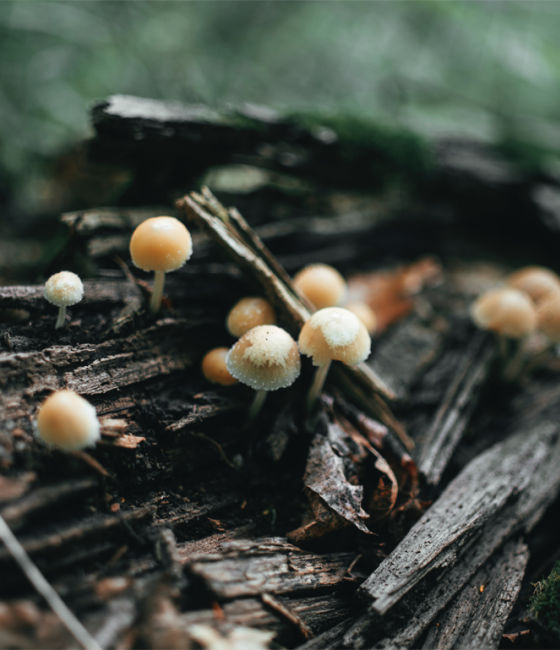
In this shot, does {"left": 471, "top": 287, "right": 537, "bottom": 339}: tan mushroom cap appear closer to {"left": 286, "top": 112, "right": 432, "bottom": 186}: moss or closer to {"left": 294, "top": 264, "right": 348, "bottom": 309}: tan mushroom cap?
{"left": 294, "top": 264, "right": 348, "bottom": 309}: tan mushroom cap

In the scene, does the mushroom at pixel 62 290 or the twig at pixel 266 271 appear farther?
the twig at pixel 266 271

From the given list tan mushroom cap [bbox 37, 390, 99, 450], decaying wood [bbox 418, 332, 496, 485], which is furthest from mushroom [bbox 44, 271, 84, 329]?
decaying wood [bbox 418, 332, 496, 485]

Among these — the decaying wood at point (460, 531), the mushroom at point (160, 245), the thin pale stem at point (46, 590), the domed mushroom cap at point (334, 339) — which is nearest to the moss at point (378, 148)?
the mushroom at point (160, 245)

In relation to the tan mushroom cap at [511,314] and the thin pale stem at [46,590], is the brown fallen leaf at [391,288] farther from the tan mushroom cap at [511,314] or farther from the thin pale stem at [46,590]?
the thin pale stem at [46,590]

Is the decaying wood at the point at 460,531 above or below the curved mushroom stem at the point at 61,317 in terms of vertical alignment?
below

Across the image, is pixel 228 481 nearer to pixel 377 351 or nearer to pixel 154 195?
pixel 377 351

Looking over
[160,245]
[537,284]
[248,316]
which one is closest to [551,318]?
[537,284]

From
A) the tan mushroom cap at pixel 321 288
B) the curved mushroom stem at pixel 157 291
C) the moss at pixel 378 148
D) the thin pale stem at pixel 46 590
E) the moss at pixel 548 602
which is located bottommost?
the moss at pixel 548 602

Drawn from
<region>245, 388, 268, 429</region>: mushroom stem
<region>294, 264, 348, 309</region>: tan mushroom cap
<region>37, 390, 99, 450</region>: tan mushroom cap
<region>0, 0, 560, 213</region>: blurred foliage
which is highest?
<region>0, 0, 560, 213</region>: blurred foliage
